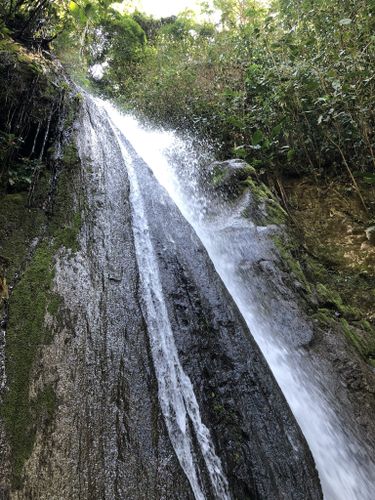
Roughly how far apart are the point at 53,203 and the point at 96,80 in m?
10.9

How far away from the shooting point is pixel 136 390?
2.95 metres

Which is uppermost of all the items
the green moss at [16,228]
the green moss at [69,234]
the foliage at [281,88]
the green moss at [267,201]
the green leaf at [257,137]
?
the foliage at [281,88]

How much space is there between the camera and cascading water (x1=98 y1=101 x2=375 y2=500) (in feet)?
9.95

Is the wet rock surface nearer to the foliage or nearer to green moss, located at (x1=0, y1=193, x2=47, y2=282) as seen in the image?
green moss, located at (x1=0, y1=193, x2=47, y2=282)

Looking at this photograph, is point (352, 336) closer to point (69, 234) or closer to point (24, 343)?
point (69, 234)

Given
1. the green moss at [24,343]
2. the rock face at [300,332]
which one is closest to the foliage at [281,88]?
the rock face at [300,332]

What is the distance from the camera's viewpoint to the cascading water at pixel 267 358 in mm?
3033

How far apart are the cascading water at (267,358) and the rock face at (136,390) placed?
0.19 ft

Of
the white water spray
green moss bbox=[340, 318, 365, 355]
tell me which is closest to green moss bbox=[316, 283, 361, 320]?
green moss bbox=[340, 318, 365, 355]

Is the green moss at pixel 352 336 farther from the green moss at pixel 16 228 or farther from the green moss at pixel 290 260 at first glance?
the green moss at pixel 16 228

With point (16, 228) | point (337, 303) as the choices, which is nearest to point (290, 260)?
point (337, 303)

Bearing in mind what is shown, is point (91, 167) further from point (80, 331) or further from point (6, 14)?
point (6, 14)

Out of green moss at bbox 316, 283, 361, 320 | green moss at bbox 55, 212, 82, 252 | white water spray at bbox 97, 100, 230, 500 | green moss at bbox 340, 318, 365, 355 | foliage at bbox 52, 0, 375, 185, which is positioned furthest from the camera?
foliage at bbox 52, 0, 375, 185

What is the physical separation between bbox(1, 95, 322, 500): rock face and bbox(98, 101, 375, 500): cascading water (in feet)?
0.19
